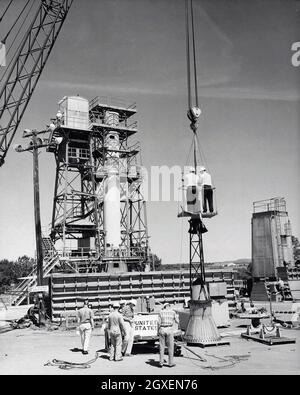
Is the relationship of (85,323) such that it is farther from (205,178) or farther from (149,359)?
(205,178)

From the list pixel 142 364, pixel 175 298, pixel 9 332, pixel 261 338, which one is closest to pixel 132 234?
pixel 175 298

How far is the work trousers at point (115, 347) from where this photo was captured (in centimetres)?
1131

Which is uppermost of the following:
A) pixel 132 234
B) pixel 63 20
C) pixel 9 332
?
pixel 63 20

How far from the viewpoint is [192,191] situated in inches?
539

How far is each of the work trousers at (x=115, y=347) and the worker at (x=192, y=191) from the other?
15.5 ft

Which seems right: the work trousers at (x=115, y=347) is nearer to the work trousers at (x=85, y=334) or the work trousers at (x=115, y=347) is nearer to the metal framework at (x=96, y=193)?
the work trousers at (x=85, y=334)

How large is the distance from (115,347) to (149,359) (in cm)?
102

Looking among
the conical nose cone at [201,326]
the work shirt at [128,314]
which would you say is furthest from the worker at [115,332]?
the conical nose cone at [201,326]

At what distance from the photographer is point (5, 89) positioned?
26922 mm

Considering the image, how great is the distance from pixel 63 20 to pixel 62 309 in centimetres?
1993

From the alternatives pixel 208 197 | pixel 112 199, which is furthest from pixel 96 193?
pixel 208 197

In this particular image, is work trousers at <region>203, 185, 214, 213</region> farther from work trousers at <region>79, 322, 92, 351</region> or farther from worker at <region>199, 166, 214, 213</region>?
work trousers at <region>79, 322, 92, 351</region>

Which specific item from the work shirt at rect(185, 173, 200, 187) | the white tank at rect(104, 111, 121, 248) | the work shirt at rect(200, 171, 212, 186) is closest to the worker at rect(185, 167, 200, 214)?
the work shirt at rect(185, 173, 200, 187)
